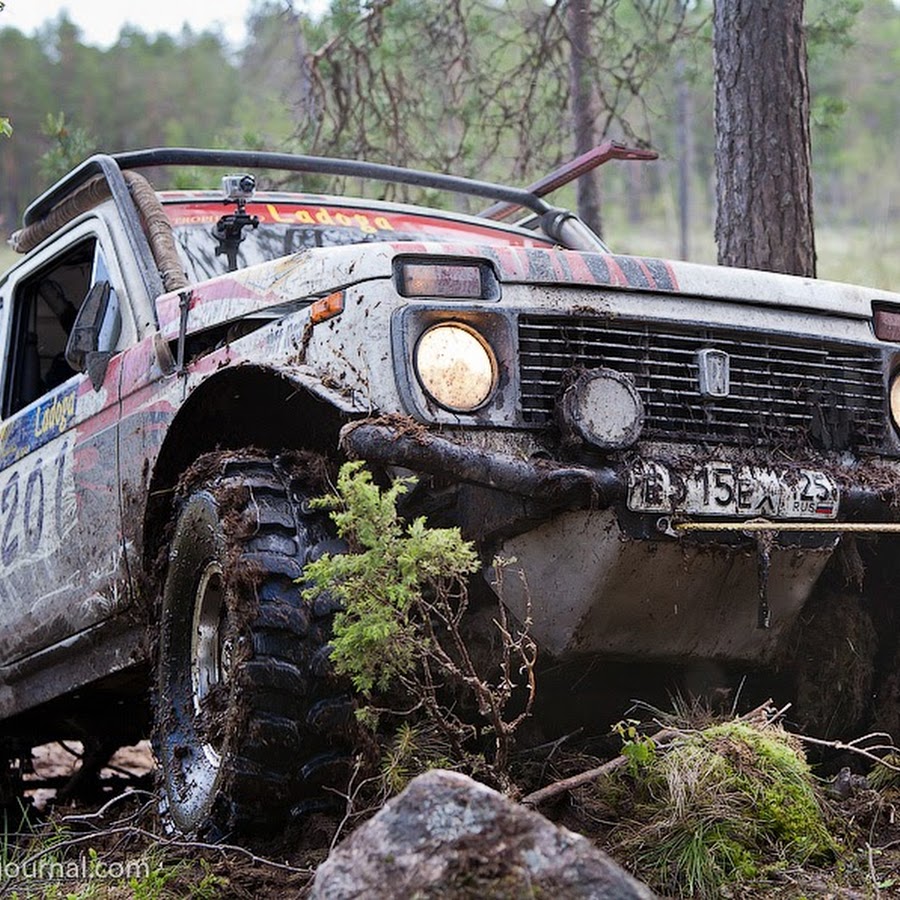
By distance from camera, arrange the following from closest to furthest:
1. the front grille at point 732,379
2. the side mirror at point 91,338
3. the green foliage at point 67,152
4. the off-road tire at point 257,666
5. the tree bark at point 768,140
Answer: the off-road tire at point 257,666, the front grille at point 732,379, the side mirror at point 91,338, the tree bark at point 768,140, the green foliage at point 67,152

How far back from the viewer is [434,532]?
297 centimetres

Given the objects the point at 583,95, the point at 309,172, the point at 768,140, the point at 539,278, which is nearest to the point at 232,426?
the point at 539,278

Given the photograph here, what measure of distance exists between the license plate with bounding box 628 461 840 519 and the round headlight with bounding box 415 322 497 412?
15.6 inches

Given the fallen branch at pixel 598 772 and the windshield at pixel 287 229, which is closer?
the fallen branch at pixel 598 772

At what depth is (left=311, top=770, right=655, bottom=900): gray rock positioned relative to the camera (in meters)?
2.00

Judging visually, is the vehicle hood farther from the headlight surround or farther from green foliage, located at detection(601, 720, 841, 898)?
green foliage, located at detection(601, 720, 841, 898)

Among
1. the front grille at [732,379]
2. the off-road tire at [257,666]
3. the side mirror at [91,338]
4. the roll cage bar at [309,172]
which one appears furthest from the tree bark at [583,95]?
the off-road tire at [257,666]

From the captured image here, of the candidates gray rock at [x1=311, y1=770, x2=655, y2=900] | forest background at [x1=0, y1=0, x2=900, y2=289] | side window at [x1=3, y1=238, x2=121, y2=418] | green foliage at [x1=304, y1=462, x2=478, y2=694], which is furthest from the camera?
forest background at [x1=0, y1=0, x2=900, y2=289]

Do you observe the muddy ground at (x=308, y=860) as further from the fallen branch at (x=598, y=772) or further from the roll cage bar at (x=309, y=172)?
the roll cage bar at (x=309, y=172)

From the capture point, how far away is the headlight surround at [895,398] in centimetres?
379

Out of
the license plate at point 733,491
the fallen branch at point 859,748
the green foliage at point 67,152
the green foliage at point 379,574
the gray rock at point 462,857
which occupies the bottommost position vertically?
the fallen branch at point 859,748

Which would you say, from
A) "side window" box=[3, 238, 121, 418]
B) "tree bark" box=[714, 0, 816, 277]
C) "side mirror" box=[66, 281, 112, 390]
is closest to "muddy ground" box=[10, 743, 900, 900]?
"side mirror" box=[66, 281, 112, 390]

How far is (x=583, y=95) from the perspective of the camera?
9617mm

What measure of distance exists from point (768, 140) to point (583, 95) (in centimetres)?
359
